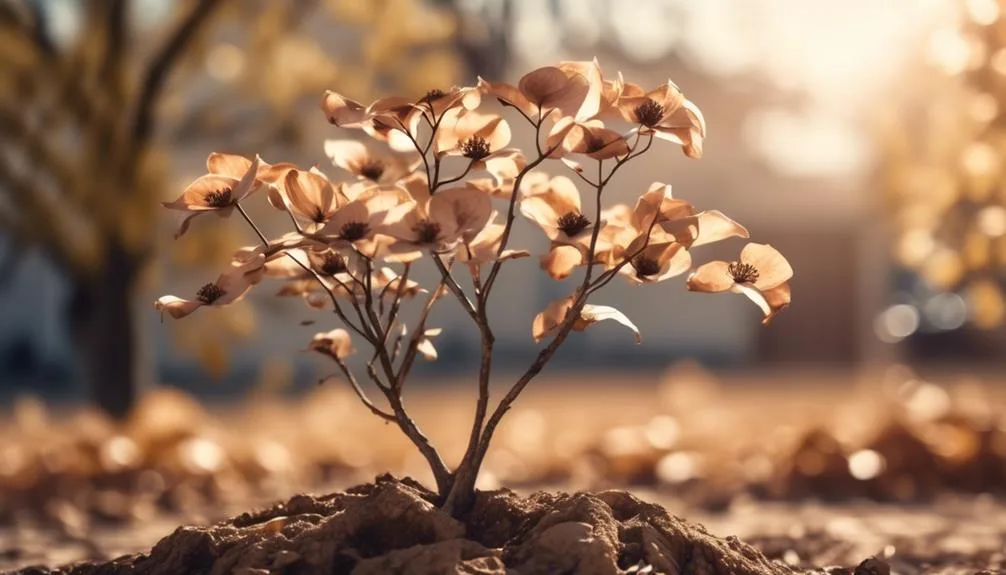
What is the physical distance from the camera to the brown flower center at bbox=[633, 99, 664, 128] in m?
2.14

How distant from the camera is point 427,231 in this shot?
2049 millimetres

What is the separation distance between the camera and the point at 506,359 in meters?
19.1

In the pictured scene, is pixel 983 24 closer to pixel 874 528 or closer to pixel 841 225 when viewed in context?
pixel 874 528

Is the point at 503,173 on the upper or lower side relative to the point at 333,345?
upper

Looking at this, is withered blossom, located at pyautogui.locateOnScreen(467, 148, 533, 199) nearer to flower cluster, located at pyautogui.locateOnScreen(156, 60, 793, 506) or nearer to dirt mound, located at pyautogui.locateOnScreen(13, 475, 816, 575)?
flower cluster, located at pyautogui.locateOnScreen(156, 60, 793, 506)

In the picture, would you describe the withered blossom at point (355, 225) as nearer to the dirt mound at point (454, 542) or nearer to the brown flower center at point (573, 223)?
the brown flower center at point (573, 223)

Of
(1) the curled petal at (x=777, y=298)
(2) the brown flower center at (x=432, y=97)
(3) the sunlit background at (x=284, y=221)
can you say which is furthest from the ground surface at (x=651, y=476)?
(2) the brown flower center at (x=432, y=97)

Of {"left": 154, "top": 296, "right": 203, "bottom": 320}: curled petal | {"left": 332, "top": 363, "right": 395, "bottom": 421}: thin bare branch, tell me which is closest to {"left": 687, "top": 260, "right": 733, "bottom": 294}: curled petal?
{"left": 332, "top": 363, "right": 395, "bottom": 421}: thin bare branch

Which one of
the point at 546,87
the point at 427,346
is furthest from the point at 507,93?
the point at 427,346

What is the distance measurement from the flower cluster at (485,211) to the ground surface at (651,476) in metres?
1.10

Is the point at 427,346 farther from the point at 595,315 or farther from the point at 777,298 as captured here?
the point at 777,298

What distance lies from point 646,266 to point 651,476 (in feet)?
9.77

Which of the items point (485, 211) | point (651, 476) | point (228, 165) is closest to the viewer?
point (485, 211)

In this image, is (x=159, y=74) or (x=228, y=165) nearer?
(x=228, y=165)
